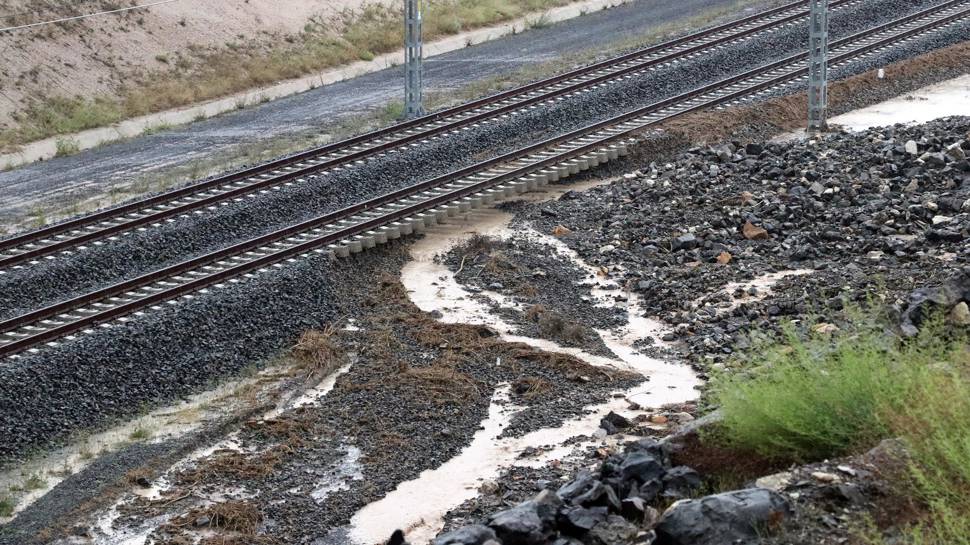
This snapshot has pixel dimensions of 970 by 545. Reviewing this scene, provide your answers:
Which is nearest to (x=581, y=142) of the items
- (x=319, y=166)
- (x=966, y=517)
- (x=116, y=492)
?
(x=319, y=166)

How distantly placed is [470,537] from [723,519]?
1932 mm

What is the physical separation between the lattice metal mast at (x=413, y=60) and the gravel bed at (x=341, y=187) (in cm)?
184

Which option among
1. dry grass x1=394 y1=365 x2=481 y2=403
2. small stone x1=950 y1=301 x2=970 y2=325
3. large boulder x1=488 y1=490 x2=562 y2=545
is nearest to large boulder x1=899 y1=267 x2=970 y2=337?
small stone x1=950 y1=301 x2=970 y2=325

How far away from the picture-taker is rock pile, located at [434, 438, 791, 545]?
373 inches

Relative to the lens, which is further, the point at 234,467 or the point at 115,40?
the point at 115,40

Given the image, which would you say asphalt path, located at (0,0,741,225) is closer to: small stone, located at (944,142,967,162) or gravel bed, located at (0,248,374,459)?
gravel bed, located at (0,248,374,459)

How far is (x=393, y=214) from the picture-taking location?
21578mm

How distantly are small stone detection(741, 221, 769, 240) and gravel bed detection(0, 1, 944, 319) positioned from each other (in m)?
6.43

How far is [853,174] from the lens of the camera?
2195 centimetres

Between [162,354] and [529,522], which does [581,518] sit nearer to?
[529,522]

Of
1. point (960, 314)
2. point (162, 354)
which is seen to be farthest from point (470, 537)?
point (162, 354)

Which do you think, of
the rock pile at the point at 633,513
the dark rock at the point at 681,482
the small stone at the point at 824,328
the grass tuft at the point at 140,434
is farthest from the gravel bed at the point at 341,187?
the dark rock at the point at 681,482

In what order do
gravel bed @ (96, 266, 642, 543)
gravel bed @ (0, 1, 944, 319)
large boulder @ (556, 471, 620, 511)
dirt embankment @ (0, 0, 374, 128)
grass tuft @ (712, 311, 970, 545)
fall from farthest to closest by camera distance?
dirt embankment @ (0, 0, 374, 128) → gravel bed @ (0, 1, 944, 319) → gravel bed @ (96, 266, 642, 543) → large boulder @ (556, 471, 620, 511) → grass tuft @ (712, 311, 970, 545)

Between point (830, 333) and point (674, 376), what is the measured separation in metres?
2.17
